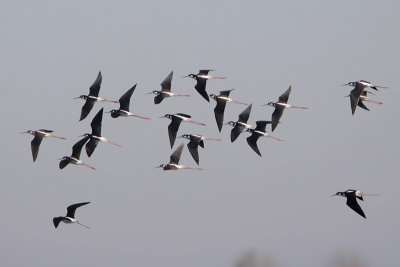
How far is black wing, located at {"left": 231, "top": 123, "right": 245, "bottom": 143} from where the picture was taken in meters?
51.3

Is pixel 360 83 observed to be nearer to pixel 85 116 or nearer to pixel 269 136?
pixel 269 136

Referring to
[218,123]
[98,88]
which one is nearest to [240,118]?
[218,123]

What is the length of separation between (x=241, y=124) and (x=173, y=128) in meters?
3.76

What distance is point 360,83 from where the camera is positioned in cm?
4881

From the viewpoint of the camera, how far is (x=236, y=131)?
5162 cm

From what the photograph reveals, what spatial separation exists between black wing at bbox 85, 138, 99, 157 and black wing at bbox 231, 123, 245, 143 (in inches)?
294

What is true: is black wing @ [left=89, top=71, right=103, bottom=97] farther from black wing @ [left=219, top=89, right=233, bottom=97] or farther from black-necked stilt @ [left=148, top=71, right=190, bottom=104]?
black wing @ [left=219, top=89, right=233, bottom=97]

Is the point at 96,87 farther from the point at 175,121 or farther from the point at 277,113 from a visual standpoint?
the point at 277,113

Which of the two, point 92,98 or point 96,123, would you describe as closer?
point 96,123

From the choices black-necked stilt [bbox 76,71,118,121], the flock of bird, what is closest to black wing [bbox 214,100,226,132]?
the flock of bird

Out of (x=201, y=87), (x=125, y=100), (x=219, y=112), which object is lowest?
(x=219, y=112)

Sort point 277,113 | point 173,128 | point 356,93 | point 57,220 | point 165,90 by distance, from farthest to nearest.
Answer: point 57,220 < point 165,90 < point 173,128 < point 277,113 < point 356,93

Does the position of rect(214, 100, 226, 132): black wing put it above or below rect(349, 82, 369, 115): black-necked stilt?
below

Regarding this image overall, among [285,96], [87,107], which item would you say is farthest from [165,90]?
[285,96]
